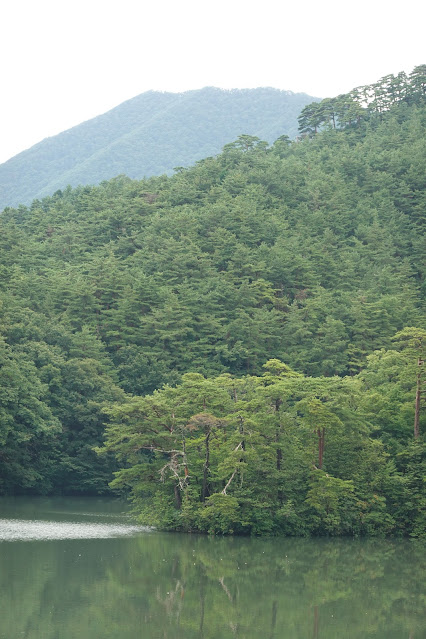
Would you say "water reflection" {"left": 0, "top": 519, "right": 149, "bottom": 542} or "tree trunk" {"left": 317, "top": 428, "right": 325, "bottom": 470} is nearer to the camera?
"water reflection" {"left": 0, "top": 519, "right": 149, "bottom": 542}

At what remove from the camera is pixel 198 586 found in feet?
62.5

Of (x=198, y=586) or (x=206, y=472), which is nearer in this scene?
(x=198, y=586)

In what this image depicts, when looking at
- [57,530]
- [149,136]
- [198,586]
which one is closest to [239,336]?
[57,530]

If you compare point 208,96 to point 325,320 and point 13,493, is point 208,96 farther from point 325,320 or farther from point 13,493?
point 13,493

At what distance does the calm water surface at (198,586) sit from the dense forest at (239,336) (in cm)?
194

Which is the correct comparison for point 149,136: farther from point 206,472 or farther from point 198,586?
point 198,586

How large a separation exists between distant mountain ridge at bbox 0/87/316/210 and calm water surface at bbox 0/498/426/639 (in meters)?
109

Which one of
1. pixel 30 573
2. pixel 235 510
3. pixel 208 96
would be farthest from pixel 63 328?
pixel 208 96

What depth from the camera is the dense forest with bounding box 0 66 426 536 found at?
26.7 metres

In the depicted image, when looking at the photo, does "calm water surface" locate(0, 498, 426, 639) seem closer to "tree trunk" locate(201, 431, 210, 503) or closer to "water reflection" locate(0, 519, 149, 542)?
"water reflection" locate(0, 519, 149, 542)

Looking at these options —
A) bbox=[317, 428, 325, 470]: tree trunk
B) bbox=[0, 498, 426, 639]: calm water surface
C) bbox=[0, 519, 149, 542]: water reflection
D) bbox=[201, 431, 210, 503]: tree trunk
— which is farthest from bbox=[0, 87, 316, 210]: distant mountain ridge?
bbox=[0, 498, 426, 639]: calm water surface

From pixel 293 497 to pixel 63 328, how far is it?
2049cm

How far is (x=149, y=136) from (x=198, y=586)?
14933 cm

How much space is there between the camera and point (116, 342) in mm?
45969
